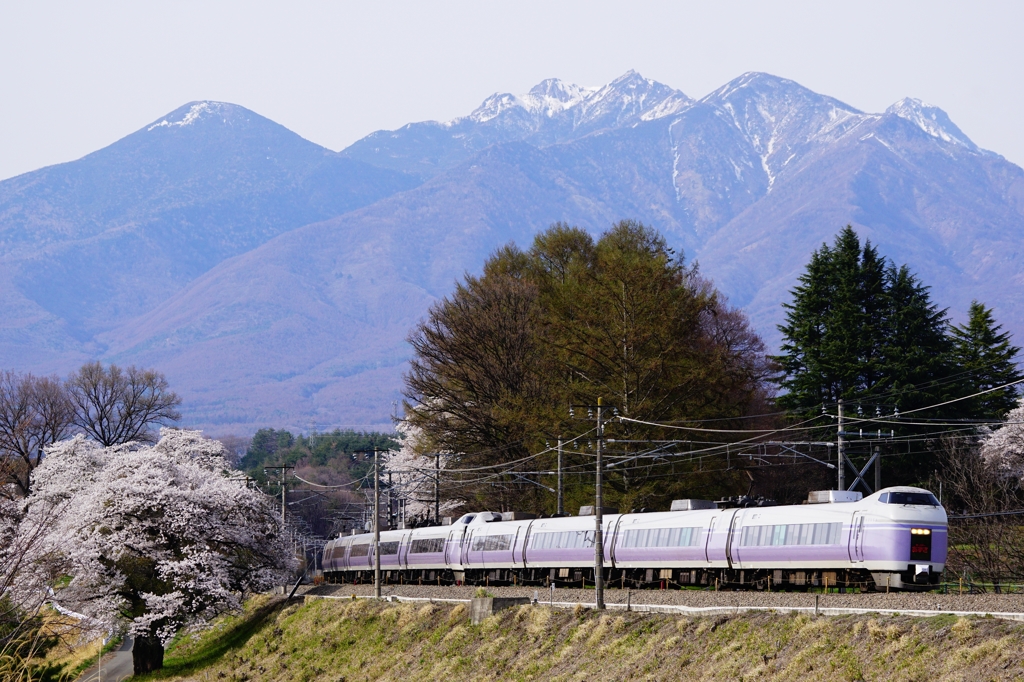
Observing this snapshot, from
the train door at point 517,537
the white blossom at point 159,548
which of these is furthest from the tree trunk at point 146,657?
the train door at point 517,537

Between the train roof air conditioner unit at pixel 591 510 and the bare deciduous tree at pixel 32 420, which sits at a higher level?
the bare deciduous tree at pixel 32 420

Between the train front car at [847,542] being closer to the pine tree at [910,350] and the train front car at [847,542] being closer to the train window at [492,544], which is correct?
the train window at [492,544]

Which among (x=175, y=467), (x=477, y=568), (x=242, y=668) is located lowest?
(x=242, y=668)

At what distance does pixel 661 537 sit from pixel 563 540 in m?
6.17

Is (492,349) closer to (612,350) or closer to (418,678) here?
(612,350)

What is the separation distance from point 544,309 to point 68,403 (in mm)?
69591

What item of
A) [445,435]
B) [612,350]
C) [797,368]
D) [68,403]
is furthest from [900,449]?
[68,403]

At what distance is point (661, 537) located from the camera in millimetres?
48156

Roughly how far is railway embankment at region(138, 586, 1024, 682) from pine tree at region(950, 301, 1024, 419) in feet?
125

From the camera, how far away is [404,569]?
67.9 meters

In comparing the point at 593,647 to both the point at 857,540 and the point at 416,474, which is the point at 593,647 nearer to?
the point at 857,540

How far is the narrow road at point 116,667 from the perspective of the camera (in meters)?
58.8

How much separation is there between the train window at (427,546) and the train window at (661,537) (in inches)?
608

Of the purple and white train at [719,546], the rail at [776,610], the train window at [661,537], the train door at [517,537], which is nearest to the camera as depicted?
the rail at [776,610]
